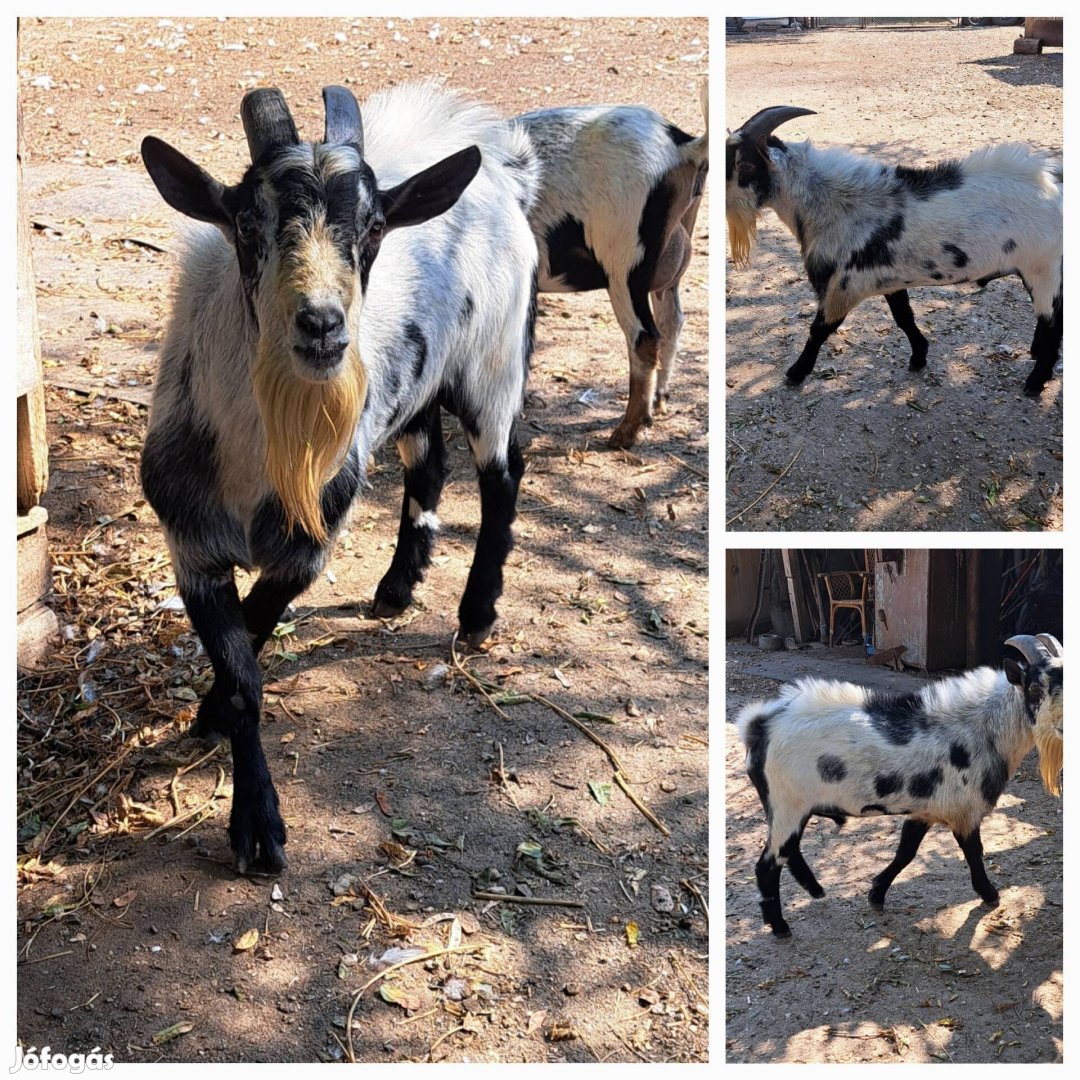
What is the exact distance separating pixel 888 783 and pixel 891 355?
167 cm

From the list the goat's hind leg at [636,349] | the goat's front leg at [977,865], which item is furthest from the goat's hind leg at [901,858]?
the goat's hind leg at [636,349]

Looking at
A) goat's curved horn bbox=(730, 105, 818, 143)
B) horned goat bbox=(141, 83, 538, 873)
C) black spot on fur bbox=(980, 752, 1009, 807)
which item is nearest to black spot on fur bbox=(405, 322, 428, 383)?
horned goat bbox=(141, 83, 538, 873)

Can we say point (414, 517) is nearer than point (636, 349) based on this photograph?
Yes

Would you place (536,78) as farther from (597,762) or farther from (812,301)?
(597,762)

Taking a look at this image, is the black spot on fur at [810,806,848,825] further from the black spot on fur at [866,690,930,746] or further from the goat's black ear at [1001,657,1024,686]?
the goat's black ear at [1001,657,1024,686]

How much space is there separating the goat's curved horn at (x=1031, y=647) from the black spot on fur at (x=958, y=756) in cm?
36

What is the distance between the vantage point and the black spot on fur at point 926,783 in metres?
3.01

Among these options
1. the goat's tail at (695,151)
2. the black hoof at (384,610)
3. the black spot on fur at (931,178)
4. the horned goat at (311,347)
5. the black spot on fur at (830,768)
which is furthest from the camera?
the goat's tail at (695,151)

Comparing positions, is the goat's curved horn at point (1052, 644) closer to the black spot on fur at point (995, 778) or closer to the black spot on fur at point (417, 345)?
the black spot on fur at point (995, 778)

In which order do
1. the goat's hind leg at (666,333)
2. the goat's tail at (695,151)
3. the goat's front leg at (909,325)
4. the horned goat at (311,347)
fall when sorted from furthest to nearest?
the goat's hind leg at (666,333) → the goat's tail at (695,151) → the goat's front leg at (909,325) → the horned goat at (311,347)

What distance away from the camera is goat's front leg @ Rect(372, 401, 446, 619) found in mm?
4414

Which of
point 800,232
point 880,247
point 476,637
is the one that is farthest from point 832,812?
point 800,232

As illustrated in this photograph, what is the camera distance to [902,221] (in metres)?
3.95

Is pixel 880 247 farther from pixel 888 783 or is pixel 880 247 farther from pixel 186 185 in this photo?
pixel 186 185
